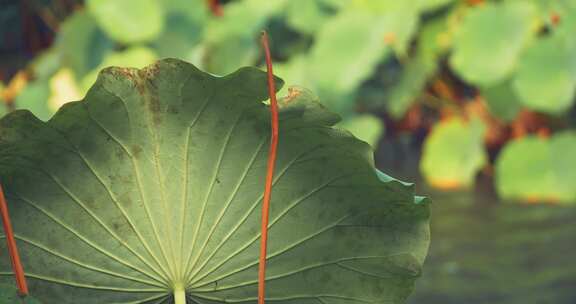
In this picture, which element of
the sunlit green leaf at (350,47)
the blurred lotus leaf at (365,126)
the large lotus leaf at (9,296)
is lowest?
the large lotus leaf at (9,296)

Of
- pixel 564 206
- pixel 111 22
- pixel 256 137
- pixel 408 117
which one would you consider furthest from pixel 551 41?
pixel 256 137

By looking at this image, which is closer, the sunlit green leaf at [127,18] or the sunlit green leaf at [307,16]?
the sunlit green leaf at [127,18]

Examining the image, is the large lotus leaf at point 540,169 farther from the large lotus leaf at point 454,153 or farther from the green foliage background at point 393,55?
the large lotus leaf at point 454,153

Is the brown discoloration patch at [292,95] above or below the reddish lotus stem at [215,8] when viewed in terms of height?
below

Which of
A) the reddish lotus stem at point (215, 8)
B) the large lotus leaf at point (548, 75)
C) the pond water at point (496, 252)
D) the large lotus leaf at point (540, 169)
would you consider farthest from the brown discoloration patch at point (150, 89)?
the reddish lotus stem at point (215, 8)

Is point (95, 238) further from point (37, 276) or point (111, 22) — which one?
point (111, 22)

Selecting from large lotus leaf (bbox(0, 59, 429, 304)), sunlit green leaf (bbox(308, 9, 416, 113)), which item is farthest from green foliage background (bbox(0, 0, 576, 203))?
large lotus leaf (bbox(0, 59, 429, 304))
